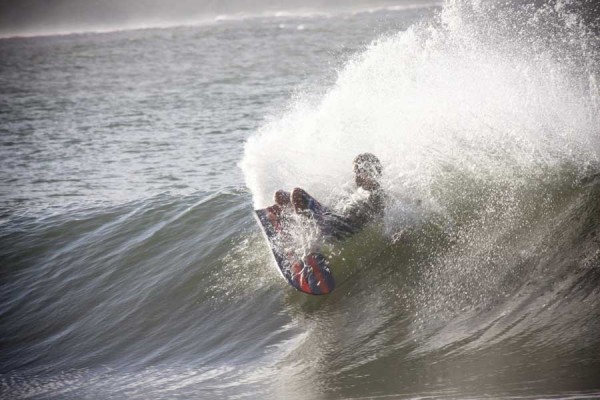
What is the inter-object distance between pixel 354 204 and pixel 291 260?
1.05 meters

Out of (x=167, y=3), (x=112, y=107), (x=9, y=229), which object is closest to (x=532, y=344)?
(x=9, y=229)

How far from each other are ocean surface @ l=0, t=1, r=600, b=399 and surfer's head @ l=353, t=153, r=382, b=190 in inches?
7.8

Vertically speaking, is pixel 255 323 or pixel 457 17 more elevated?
pixel 457 17

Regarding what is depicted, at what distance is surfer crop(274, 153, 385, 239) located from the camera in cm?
782

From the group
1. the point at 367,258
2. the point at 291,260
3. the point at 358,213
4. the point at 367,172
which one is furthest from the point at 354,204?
the point at 291,260

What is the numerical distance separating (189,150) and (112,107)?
367 inches

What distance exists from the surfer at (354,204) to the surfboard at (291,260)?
0.24 metres

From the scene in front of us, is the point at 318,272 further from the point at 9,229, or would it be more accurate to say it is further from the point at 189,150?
the point at 189,150

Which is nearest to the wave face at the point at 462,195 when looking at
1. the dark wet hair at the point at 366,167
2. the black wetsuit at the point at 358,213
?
the black wetsuit at the point at 358,213

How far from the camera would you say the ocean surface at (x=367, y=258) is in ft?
19.5

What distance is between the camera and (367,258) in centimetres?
786

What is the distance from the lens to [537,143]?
8320 mm

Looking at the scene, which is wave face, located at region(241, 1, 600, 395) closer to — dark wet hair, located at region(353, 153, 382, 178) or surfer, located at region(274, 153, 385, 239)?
surfer, located at region(274, 153, 385, 239)

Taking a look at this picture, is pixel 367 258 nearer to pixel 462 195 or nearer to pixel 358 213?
pixel 358 213
